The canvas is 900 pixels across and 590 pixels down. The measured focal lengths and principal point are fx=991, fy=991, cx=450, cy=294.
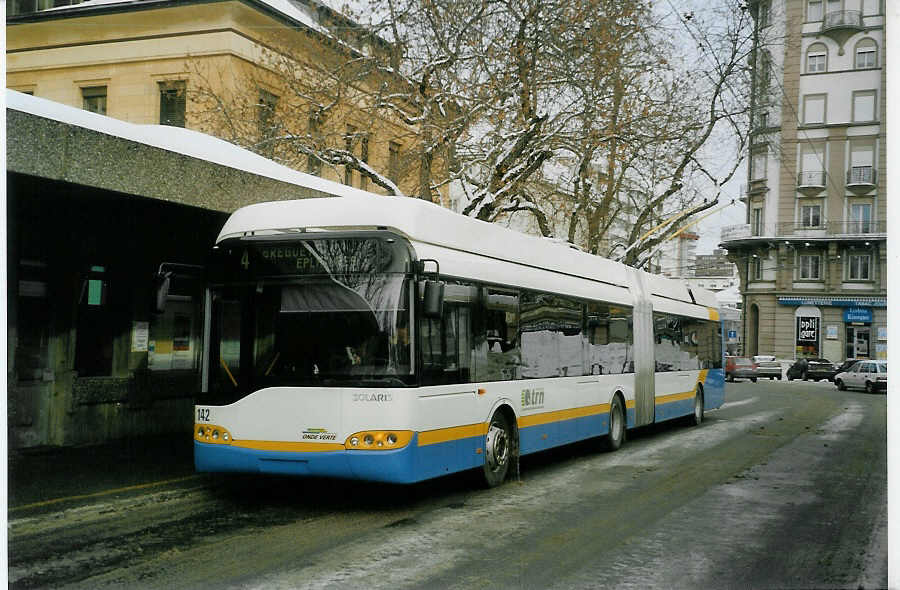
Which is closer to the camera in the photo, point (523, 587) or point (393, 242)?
point (523, 587)

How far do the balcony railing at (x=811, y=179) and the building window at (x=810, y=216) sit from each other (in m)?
3.39

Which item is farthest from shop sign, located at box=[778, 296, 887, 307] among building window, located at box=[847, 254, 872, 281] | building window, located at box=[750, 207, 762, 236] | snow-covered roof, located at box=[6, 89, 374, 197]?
snow-covered roof, located at box=[6, 89, 374, 197]

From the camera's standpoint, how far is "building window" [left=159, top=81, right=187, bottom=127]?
26422 mm

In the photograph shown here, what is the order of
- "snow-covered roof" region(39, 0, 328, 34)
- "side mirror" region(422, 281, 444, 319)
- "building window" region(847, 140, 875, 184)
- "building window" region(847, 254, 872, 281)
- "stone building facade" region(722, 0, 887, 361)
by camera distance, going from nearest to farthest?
1. "side mirror" region(422, 281, 444, 319)
2. "stone building facade" region(722, 0, 887, 361)
3. "building window" region(847, 140, 875, 184)
4. "snow-covered roof" region(39, 0, 328, 34)
5. "building window" region(847, 254, 872, 281)

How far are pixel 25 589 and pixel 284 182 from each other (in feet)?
25.5

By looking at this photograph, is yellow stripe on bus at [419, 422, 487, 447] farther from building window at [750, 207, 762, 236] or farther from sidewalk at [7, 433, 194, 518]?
building window at [750, 207, 762, 236]

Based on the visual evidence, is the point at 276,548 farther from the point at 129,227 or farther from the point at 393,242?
the point at 129,227

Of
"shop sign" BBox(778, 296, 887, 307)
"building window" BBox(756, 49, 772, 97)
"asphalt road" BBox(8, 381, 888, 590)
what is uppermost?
"building window" BBox(756, 49, 772, 97)

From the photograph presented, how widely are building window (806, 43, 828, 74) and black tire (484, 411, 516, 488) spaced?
17249 millimetres

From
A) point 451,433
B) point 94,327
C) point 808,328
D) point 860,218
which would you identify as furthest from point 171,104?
point 808,328

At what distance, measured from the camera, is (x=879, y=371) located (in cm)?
3769

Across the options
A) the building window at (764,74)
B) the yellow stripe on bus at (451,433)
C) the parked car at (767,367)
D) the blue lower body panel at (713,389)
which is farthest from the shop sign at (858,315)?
the yellow stripe on bus at (451,433)

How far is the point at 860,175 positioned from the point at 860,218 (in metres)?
7.25
